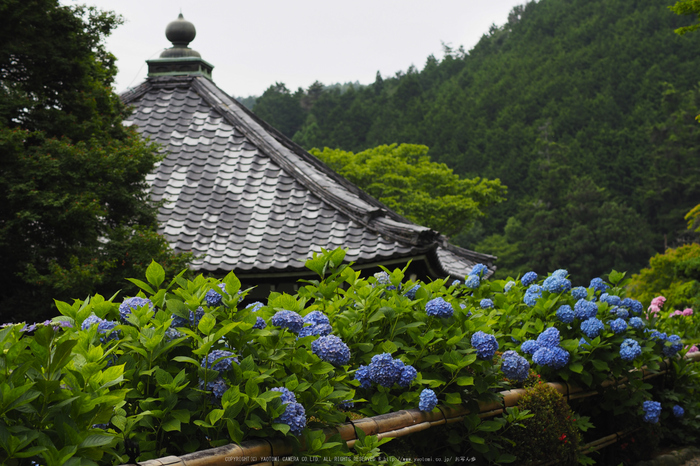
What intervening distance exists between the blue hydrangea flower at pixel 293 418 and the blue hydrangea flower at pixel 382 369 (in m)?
0.53

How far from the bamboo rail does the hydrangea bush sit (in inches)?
1.6

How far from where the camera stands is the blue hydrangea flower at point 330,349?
2.22m

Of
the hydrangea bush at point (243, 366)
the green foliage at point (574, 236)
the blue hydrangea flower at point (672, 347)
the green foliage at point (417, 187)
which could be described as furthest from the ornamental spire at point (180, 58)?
the green foliage at point (574, 236)

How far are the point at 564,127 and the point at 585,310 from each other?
184ft

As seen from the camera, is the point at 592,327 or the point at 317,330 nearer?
the point at 317,330

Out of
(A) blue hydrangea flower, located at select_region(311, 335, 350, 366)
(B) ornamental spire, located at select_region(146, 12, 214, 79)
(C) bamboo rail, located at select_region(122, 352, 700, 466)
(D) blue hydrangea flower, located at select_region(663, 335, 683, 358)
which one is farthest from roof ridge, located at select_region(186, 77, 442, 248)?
(A) blue hydrangea flower, located at select_region(311, 335, 350, 366)

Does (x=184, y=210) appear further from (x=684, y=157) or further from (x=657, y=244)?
(x=684, y=157)

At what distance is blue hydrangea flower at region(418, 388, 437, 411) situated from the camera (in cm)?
246

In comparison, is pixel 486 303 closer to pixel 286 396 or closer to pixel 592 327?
pixel 592 327

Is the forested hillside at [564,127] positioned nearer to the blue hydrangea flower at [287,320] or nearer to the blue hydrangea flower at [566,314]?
the blue hydrangea flower at [566,314]

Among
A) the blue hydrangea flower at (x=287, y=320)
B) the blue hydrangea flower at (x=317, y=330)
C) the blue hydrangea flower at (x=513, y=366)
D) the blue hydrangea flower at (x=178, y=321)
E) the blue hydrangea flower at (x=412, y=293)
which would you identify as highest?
the blue hydrangea flower at (x=412, y=293)

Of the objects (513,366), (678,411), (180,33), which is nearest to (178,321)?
(513,366)

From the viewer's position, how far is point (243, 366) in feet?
6.59

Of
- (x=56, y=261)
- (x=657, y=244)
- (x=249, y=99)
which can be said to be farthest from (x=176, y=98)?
(x=249, y=99)
